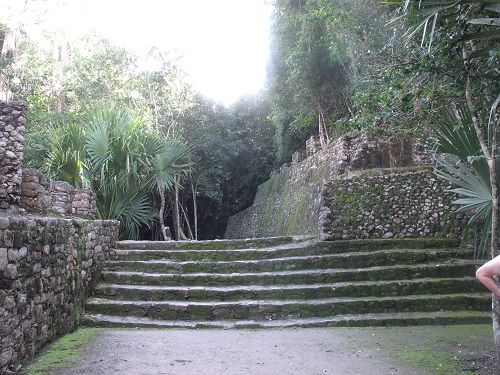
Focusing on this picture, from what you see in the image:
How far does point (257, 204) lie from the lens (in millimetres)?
18234

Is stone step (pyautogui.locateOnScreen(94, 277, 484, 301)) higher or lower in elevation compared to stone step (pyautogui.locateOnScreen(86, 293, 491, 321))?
higher

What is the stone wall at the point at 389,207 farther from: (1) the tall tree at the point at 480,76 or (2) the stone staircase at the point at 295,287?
(1) the tall tree at the point at 480,76

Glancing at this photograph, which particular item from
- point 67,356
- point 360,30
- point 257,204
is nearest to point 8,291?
point 67,356

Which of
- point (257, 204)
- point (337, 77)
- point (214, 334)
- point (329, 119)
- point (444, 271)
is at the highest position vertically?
point (337, 77)

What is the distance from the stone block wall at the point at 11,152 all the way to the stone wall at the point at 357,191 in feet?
16.4

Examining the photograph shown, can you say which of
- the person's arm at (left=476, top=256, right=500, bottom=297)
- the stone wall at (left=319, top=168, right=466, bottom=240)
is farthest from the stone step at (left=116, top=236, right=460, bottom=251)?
the person's arm at (left=476, top=256, right=500, bottom=297)

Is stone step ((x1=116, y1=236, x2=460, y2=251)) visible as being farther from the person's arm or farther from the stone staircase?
the person's arm

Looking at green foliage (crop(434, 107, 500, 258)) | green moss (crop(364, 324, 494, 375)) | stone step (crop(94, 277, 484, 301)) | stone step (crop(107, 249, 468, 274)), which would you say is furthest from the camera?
stone step (crop(107, 249, 468, 274))

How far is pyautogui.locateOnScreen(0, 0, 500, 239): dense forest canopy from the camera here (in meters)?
4.61

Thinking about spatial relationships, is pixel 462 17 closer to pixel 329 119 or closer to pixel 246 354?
pixel 246 354

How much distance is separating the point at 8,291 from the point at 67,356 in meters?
1.00

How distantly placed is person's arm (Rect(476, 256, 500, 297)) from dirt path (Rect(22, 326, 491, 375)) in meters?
1.62

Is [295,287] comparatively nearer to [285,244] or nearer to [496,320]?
[285,244]

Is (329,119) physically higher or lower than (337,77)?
lower
